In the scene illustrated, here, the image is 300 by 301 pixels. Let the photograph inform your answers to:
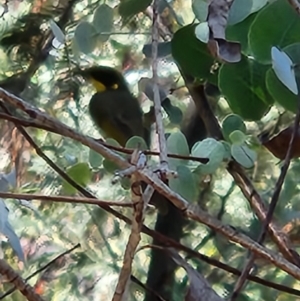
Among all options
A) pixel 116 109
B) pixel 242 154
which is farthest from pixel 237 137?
pixel 116 109

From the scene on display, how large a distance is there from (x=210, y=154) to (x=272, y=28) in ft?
0.35

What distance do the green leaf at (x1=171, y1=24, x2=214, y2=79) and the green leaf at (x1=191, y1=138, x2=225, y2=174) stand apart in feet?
0.25

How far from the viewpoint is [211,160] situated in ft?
1.63

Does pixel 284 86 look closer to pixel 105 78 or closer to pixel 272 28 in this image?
pixel 272 28

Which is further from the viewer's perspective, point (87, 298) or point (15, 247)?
point (87, 298)

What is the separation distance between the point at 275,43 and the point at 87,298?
0.68m

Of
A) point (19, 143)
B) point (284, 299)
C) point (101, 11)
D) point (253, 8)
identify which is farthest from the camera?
point (19, 143)

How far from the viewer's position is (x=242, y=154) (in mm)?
505


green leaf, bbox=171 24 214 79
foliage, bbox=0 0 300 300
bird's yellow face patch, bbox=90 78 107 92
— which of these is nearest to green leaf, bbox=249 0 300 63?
foliage, bbox=0 0 300 300

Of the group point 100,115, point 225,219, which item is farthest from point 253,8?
point 100,115

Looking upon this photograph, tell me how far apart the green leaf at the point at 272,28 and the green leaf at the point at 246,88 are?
0.16 ft

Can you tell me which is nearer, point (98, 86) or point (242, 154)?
point (242, 154)

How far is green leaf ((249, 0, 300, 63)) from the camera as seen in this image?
43 cm

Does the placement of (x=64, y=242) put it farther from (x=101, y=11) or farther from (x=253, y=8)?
(x=253, y=8)
